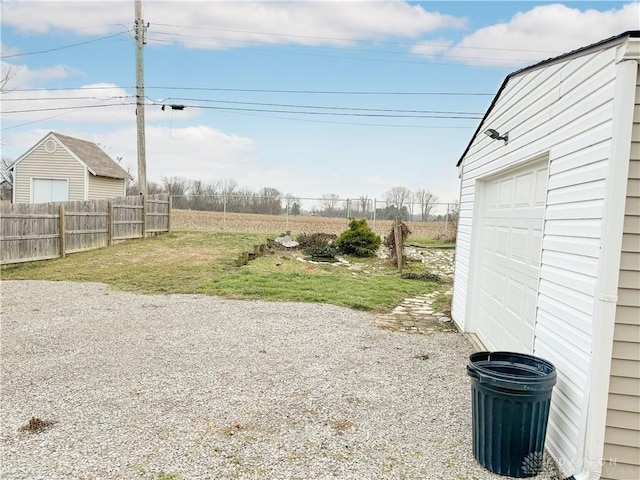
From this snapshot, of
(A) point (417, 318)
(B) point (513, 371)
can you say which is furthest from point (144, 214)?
(B) point (513, 371)

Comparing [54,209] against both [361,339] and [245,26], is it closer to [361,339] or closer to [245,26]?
[245,26]

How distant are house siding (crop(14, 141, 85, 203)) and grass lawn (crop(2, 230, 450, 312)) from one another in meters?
6.40

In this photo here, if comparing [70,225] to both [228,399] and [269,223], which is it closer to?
[269,223]

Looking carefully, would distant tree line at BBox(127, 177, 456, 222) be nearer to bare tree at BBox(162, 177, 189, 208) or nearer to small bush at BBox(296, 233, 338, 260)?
small bush at BBox(296, 233, 338, 260)

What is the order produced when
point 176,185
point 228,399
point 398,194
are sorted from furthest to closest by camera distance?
1. point 176,185
2. point 398,194
3. point 228,399

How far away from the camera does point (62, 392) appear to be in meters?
3.73

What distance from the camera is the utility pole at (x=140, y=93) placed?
1524 cm

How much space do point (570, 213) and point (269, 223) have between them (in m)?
18.2

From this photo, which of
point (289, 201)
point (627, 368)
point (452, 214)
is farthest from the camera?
point (452, 214)

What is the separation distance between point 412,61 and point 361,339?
13.3 m

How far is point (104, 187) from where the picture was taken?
19.7 metres

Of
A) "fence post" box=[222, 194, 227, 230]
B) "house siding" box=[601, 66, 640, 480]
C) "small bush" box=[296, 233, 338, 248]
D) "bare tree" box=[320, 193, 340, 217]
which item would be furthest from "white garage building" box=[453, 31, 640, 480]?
"fence post" box=[222, 194, 227, 230]

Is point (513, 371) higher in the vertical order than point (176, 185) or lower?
lower

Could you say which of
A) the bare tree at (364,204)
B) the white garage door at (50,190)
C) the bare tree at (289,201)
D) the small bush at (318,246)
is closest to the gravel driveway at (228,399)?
the small bush at (318,246)
